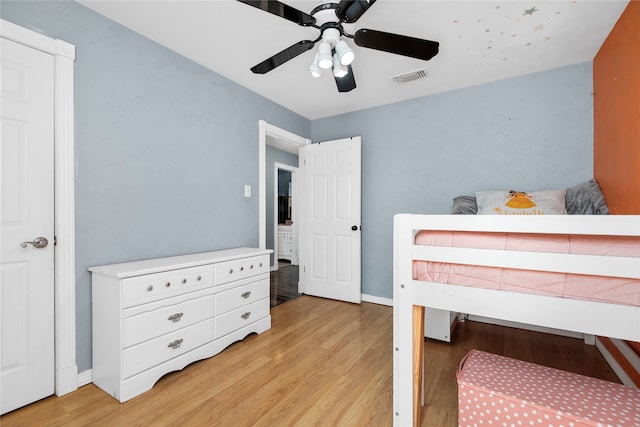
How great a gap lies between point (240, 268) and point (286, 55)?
165 cm

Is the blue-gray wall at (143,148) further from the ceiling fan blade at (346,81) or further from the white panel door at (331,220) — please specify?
the ceiling fan blade at (346,81)

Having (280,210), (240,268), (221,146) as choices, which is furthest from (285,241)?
(240,268)

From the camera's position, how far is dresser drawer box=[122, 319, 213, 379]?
63.2 inches

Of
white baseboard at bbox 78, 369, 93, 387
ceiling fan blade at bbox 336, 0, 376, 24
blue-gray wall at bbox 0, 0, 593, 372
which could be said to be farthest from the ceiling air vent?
white baseboard at bbox 78, 369, 93, 387

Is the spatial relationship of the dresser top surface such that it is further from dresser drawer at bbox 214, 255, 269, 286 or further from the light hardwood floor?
the light hardwood floor

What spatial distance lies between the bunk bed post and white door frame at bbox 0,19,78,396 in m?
1.92

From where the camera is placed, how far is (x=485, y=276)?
113 centimetres

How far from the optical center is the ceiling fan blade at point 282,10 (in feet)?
4.35

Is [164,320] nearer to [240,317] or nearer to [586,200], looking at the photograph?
[240,317]

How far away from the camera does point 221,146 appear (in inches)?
105

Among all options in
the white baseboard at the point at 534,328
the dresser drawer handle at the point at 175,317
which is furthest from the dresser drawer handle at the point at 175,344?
the white baseboard at the point at 534,328

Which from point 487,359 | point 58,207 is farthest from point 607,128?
point 58,207

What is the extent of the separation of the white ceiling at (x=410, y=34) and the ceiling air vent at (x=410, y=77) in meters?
0.05

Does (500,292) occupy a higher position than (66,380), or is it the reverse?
(500,292)
